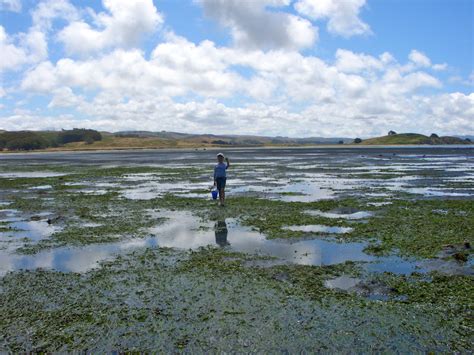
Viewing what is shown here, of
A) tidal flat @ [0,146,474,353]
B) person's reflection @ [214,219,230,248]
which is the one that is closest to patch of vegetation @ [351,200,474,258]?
tidal flat @ [0,146,474,353]

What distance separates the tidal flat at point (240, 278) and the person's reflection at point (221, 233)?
0.15 ft

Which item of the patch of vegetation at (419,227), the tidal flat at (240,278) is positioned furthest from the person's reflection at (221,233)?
the patch of vegetation at (419,227)

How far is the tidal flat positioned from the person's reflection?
45 mm

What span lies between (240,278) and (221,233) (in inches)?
232

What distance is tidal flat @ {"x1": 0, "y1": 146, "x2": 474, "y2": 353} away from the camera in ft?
26.6

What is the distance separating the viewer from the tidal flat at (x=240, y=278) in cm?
811

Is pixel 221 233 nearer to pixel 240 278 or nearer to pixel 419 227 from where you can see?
pixel 240 278

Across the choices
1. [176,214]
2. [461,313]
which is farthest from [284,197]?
[461,313]

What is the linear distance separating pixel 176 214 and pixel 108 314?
12940 mm

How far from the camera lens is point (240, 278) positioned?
11539 millimetres

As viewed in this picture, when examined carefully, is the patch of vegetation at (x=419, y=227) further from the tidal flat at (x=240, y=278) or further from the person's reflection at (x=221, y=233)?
the person's reflection at (x=221, y=233)

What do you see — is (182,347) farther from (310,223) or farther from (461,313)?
(310,223)

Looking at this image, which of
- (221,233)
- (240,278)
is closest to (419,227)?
(221,233)

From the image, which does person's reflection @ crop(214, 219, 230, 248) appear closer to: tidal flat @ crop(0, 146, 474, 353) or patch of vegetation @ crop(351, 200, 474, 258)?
tidal flat @ crop(0, 146, 474, 353)
